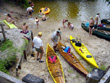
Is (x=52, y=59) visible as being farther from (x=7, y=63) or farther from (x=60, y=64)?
(x=7, y=63)

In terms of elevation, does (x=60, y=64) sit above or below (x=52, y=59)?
below

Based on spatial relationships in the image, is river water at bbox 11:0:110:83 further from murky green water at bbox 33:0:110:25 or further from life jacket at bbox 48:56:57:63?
life jacket at bbox 48:56:57:63

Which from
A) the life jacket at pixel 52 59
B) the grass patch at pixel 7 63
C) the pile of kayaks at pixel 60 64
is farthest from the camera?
the life jacket at pixel 52 59

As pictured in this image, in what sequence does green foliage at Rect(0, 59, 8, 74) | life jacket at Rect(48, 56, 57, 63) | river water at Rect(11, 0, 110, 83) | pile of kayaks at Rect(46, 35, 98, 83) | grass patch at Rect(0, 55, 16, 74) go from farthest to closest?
life jacket at Rect(48, 56, 57, 63), river water at Rect(11, 0, 110, 83), pile of kayaks at Rect(46, 35, 98, 83), grass patch at Rect(0, 55, 16, 74), green foliage at Rect(0, 59, 8, 74)

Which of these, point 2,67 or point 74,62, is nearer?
point 2,67

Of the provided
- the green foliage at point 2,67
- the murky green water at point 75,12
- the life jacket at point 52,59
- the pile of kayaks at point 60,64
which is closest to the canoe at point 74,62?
the pile of kayaks at point 60,64

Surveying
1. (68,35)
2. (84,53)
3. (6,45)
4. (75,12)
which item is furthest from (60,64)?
(75,12)

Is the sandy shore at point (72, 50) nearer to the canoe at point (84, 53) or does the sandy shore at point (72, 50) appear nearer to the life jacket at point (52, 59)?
the canoe at point (84, 53)

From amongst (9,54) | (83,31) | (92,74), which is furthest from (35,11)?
(92,74)

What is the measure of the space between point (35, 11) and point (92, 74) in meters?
14.5

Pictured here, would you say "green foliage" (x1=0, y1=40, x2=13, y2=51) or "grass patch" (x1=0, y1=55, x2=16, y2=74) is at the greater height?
"green foliage" (x1=0, y1=40, x2=13, y2=51)

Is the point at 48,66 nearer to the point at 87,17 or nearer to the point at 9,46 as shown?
the point at 9,46

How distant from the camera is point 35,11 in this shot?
1589 cm

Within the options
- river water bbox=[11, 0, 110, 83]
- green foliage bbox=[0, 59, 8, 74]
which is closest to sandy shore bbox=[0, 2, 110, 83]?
river water bbox=[11, 0, 110, 83]
